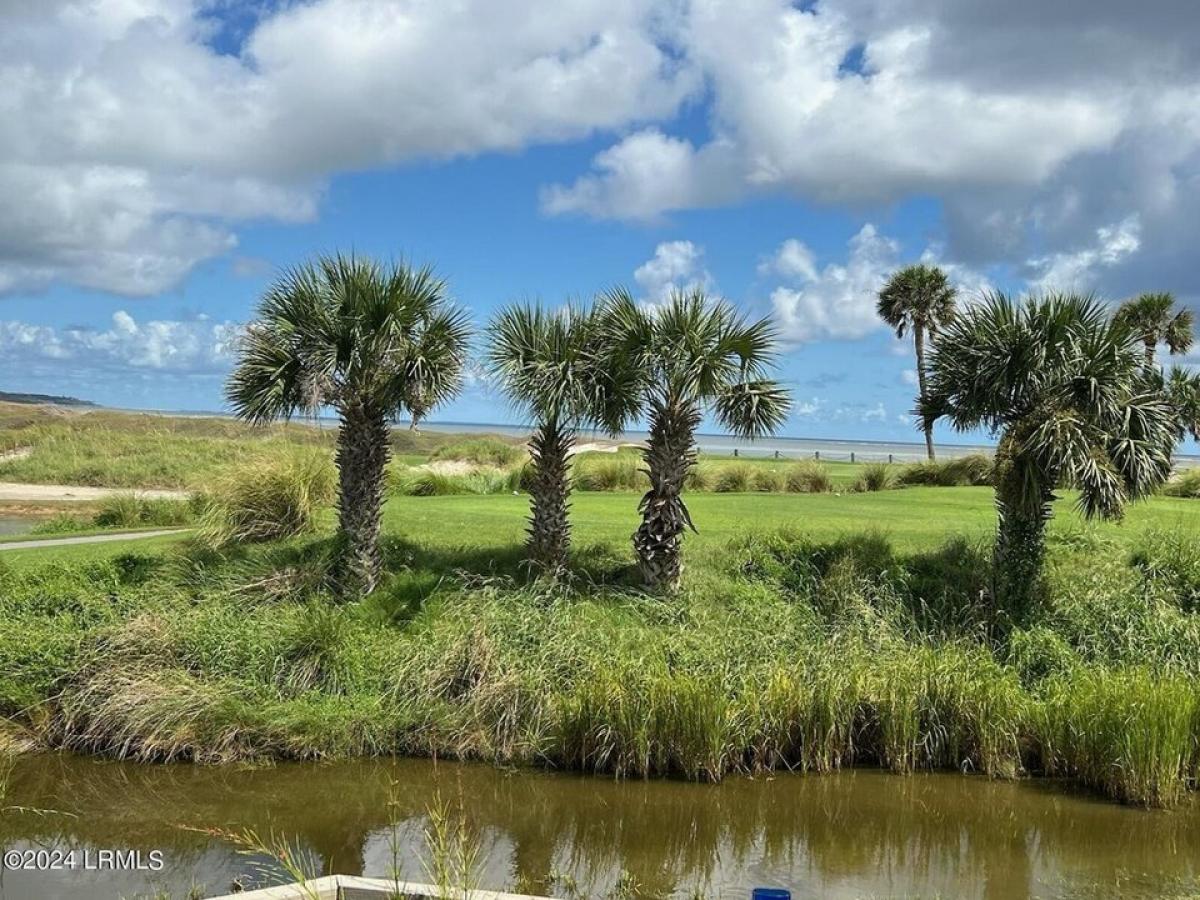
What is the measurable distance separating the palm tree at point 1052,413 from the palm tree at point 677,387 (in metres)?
3.23

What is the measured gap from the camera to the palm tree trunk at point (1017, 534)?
14.4m

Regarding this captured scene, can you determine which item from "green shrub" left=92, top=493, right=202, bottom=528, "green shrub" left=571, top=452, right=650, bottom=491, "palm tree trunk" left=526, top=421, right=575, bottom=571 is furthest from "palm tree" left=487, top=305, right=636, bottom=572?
"green shrub" left=571, top=452, right=650, bottom=491

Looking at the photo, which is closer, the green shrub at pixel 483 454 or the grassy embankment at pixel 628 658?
the grassy embankment at pixel 628 658

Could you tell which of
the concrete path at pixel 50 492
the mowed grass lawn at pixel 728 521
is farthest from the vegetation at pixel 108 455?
the mowed grass lawn at pixel 728 521

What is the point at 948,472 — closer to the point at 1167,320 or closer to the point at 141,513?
the point at 1167,320

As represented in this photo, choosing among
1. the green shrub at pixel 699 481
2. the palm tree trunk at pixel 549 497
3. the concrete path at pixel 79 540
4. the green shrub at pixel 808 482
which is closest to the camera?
the palm tree trunk at pixel 549 497

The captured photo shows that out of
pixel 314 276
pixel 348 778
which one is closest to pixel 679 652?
pixel 348 778

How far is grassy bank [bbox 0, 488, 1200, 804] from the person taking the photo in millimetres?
11133

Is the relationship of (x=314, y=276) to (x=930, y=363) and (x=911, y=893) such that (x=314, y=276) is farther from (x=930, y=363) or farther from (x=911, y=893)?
(x=911, y=893)

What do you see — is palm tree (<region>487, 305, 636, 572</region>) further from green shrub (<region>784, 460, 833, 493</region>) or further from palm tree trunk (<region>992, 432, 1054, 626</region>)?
green shrub (<region>784, 460, 833, 493</region>)

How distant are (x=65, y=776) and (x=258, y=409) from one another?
17.9 ft

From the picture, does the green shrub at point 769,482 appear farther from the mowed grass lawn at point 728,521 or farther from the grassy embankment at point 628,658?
the grassy embankment at point 628,658

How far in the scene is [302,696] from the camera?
40.7ft

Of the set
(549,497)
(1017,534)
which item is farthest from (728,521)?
(1017,534)
